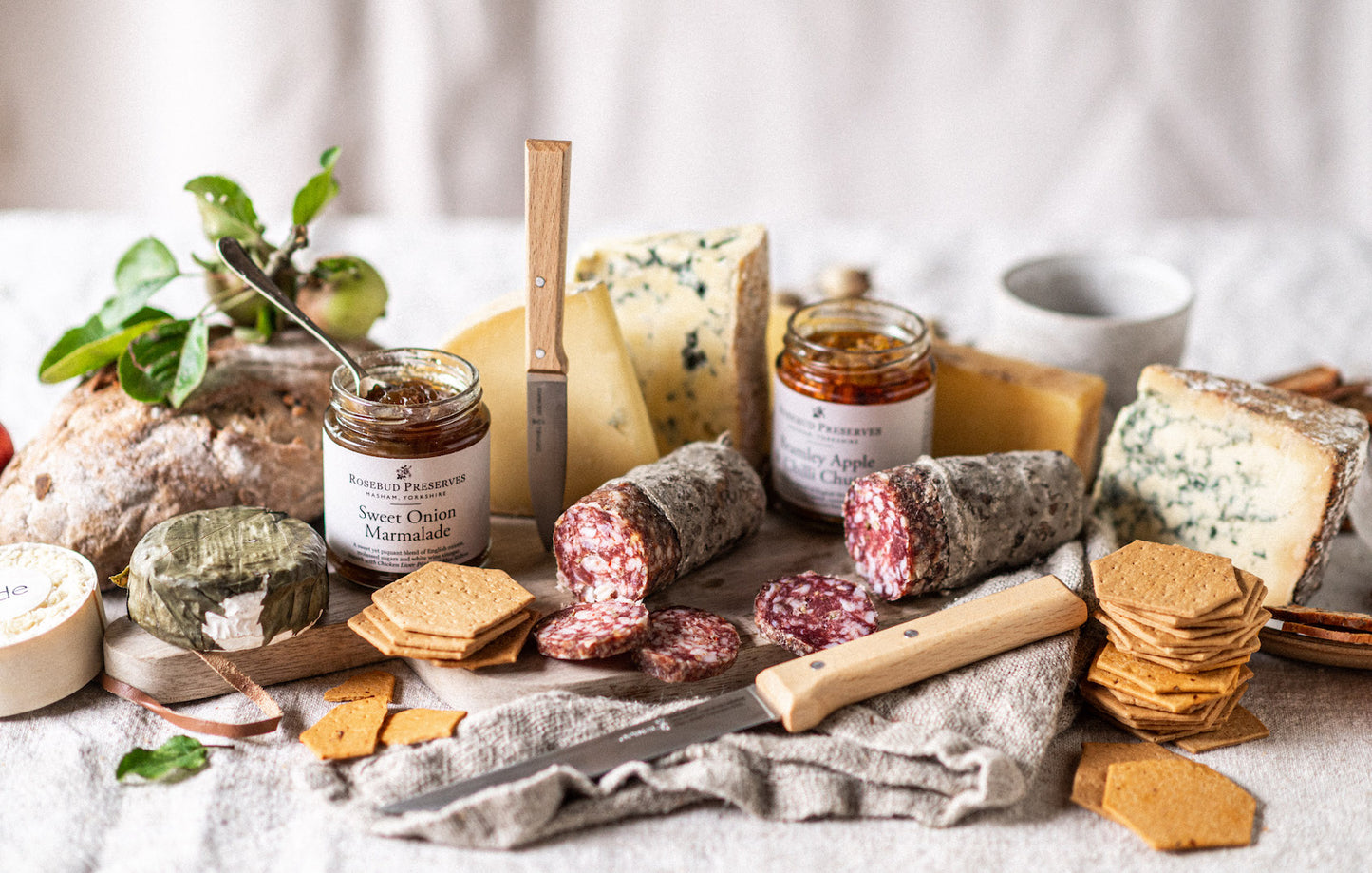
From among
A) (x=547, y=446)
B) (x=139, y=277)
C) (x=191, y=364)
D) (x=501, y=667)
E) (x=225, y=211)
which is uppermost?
(x=225, y=211)

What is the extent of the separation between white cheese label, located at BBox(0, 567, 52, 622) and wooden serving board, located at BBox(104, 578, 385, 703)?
0.38 ft

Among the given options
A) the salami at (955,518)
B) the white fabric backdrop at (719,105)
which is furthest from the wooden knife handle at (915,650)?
the white fabric backdrop at (719,105)

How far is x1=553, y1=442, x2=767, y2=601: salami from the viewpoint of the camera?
199cm

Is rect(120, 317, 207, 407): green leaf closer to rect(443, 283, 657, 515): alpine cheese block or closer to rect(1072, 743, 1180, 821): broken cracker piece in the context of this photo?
rect(443, 283, 657, 515): alpine cheese block

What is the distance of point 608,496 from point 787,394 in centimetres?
44

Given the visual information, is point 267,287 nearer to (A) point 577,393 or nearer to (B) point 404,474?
(B) point 404,474

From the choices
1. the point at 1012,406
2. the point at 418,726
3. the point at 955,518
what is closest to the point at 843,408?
the point at 955,518

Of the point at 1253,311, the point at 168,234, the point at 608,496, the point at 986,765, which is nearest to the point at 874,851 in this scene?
the point at 986,765

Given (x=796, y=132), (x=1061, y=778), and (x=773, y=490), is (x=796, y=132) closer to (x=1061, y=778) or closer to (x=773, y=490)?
(x=773, y=490)

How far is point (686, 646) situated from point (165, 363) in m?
1.06


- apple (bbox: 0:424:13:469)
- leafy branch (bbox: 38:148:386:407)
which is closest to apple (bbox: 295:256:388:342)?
leafy branch (bbox: 38:148:386:407)

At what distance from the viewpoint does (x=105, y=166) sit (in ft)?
13.2

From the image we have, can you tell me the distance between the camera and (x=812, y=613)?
2.01 meters

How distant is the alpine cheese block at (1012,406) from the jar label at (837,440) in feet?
0.48
